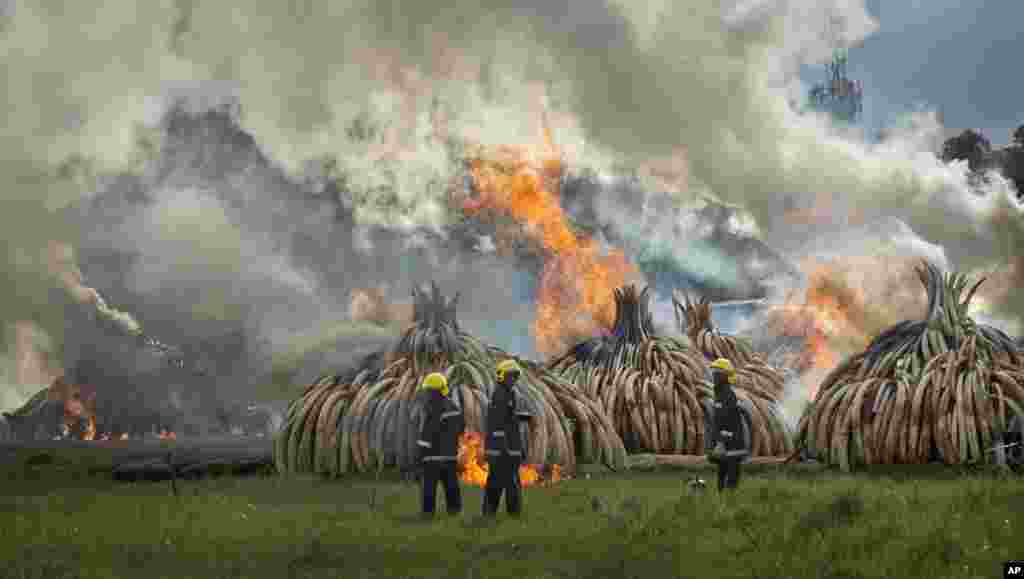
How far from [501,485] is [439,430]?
1250 millimetres

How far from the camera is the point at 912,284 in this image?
35.6 meters

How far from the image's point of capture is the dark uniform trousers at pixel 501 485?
1480 centimetres

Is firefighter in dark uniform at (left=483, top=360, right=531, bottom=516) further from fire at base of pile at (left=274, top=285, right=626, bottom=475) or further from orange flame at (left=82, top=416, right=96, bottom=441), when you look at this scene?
orange flame at (left=82, top=416, right=96, bottom=441)

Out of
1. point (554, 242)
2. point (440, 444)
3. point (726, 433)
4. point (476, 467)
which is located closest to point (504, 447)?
point (440, 444)

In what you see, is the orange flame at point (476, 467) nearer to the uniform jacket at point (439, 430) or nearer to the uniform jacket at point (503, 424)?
the uniform jacket at point (439, 430)

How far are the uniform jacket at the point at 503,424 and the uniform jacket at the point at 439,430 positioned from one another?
565 mm

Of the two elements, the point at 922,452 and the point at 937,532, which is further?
the point at 922,452

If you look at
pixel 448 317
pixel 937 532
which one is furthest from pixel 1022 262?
pixel 937 532

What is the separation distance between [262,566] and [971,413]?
48.4ft

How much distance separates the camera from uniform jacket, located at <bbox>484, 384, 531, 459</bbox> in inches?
594

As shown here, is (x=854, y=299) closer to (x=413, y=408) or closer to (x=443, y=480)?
(x=413, y=408)

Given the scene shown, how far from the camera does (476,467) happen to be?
22.2m

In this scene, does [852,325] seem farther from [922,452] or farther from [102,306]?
[102,306]

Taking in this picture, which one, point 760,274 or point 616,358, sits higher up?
point 760,274
